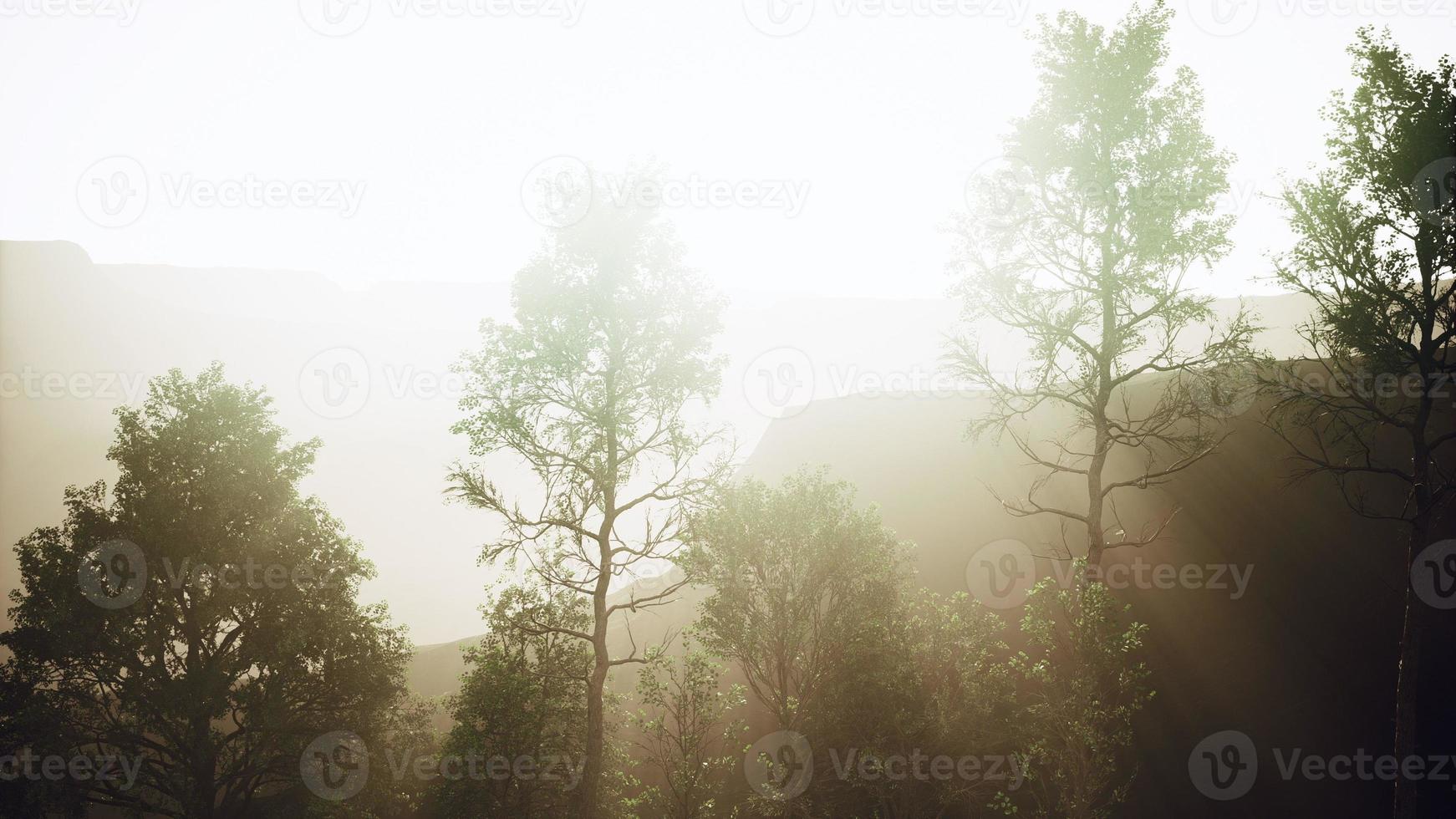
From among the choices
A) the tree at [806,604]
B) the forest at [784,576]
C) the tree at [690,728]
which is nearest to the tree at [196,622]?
the forest at [784,576]

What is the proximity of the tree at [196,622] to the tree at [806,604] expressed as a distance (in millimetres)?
11443

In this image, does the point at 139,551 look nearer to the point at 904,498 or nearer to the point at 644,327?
the point at 644,327

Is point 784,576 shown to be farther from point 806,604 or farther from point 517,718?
point 517,718

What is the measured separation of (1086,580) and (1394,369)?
24.4ft

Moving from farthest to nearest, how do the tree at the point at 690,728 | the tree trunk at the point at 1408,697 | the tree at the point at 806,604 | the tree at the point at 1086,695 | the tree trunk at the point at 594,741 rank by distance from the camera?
1. the tree at the point at 806,604
2. the tree at the point at 690,728
3. the tree trunk at the point at 594,741
4. the tree at the point at 1086,695
5. the tree trunk at the point at 1408,697

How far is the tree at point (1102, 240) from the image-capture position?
45.6 ft

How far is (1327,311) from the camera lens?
1367 cm

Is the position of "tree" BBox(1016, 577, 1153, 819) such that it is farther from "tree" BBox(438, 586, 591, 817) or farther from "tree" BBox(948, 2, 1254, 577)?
"tree" BBox(438, 586, 591, 817)

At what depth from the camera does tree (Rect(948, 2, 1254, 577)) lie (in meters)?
13.9

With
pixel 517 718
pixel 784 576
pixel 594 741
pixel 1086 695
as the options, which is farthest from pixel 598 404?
pixel 1086 695

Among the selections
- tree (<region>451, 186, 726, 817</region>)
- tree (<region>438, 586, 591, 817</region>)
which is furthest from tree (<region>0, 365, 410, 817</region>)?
tree (<region>451, 186, 726, 817</region>)

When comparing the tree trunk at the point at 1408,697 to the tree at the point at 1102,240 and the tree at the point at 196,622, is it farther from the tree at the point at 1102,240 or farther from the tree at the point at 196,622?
the tree at the point at 196,622

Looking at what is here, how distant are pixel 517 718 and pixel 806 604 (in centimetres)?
937

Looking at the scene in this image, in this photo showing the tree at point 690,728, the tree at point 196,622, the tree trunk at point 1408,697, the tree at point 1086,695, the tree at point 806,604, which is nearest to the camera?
the tree trunk at point 1408,697
